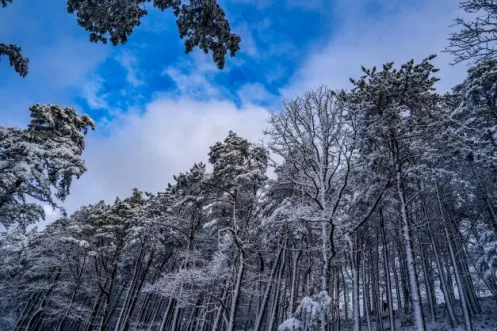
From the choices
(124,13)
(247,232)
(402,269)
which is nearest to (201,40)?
(124,13)

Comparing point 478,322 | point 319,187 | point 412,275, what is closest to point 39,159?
point 319,187

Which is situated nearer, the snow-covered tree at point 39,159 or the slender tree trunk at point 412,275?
the slender tree trunk at point 412,275

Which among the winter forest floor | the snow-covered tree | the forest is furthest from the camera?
the winter forest floor

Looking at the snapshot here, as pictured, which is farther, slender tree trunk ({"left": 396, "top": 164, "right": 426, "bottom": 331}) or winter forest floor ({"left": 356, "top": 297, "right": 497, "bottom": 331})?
winter forest floor ({"left": 356, "top": 297, "right": 497, "bottom": 331})

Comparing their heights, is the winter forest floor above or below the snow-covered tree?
below

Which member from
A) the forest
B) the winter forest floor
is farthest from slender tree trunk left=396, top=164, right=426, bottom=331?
the winter forest floor

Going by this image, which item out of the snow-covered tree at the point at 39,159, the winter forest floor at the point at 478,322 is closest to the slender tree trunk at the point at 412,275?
the winter forest floor at the point at 478,322

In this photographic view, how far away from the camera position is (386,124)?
36.9 ft

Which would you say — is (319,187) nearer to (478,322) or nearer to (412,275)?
(412,275)

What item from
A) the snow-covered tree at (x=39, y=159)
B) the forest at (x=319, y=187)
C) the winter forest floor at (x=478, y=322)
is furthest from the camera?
the winter forest floor at (x=478, y=322)

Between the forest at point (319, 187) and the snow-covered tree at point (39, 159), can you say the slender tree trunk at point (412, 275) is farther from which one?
the snow-covered tree at point (39, 159)

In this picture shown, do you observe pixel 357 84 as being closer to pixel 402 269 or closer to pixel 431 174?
pixel 431 174

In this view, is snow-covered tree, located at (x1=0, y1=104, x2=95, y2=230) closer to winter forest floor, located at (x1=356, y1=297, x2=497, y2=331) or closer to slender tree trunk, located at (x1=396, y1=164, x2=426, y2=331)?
slender tree trunk, located at (x1=396, y1=164, x2=426, y2=331)

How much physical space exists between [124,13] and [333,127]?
23.7ft
